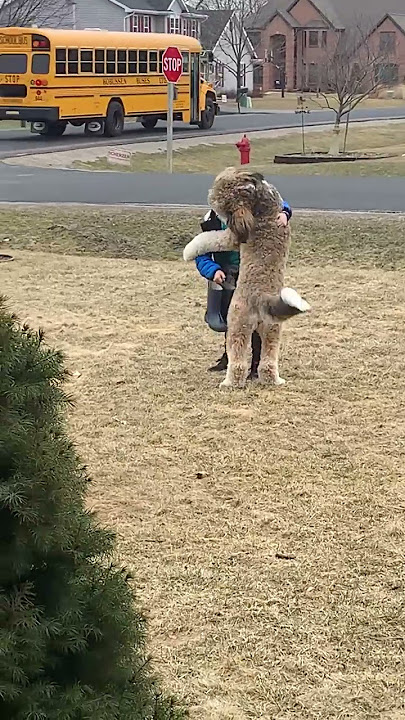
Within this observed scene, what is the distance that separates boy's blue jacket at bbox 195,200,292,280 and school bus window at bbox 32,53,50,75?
2072 centimetres

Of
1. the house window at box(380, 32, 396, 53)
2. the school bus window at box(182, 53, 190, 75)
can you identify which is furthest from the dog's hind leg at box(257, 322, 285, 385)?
the house window at box(380, 32, 396, 53)

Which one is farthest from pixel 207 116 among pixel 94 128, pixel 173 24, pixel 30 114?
pixel 173 24

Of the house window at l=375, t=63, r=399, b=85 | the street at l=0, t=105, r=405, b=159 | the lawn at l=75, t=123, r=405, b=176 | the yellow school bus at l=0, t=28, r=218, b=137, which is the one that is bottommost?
the lawn at l=75, t=123, r=405, b=176

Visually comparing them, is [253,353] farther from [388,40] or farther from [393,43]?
[393,43]

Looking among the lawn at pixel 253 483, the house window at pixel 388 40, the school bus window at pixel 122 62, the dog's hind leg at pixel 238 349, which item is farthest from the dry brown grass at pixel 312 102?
the dog's hind leg at pixel 238 349

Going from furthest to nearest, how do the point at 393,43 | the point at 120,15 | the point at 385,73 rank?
the point at 120,15 < the point at 393,43 < the point at 385,73

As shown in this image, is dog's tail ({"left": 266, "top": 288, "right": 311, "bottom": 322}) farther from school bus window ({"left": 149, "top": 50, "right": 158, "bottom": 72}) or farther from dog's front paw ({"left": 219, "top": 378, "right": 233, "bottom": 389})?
school bus window ({"left": 149, "top": 50, "right": 158, "bottom": 72})

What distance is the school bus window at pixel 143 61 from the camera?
→ 1125 inches

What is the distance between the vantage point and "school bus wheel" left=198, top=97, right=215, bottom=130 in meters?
33.0

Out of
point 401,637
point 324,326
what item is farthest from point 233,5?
point 401,637

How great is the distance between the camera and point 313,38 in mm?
61812

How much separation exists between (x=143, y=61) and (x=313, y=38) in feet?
117

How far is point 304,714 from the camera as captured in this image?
123 inches

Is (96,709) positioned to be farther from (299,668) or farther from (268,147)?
(268,147)
